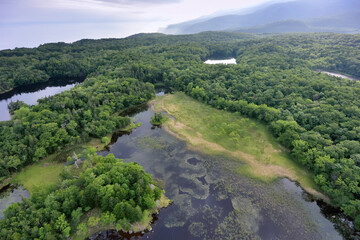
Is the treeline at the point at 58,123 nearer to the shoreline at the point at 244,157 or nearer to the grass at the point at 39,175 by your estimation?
the grass at the point at 39,175

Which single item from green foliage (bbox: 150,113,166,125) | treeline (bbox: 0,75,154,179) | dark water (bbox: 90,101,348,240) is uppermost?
treeline (bbox: 0,75,154,179)

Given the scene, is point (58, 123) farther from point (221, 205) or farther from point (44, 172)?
point (221, 205)

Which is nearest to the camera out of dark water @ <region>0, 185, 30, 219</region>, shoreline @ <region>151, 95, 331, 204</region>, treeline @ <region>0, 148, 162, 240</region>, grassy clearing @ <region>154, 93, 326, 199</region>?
treeline @ <region>0, 148, 162, 240</region>

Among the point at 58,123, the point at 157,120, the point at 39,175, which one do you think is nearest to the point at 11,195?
the point at 39,175

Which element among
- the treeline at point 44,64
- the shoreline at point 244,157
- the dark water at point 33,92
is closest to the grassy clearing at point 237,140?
the shoreline at point 244,157

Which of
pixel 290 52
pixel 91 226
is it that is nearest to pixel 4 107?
pixel 91 226

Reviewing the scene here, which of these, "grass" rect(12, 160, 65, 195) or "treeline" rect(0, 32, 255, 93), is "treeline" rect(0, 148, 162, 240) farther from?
"treeline" rect(0, 32, 255, 93)

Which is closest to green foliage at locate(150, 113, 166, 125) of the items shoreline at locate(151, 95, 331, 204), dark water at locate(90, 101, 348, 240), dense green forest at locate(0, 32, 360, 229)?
shoreline at locate(151, 95, 331, 204)
